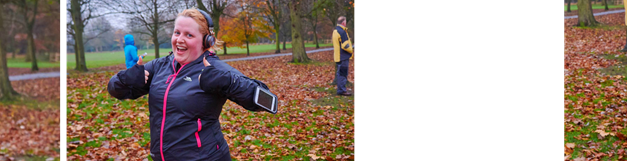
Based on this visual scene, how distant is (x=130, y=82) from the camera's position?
2688mm

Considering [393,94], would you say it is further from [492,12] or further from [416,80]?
[492,12]

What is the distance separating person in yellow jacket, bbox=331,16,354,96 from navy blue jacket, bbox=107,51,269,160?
2.63 meters

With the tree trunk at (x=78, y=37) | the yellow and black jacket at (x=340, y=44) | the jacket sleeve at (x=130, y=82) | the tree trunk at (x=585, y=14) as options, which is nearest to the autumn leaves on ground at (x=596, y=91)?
the tree trunk at (x=585, y=14)

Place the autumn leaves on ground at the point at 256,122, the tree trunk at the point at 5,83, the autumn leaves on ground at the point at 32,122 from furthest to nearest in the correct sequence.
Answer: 1. the autumn leaves on ground at the point at 256,122
2. the tree trunk at the point at 5,83
3. the autumn leaves on ground at the point at 32,122

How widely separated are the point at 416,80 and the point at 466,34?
634 mm

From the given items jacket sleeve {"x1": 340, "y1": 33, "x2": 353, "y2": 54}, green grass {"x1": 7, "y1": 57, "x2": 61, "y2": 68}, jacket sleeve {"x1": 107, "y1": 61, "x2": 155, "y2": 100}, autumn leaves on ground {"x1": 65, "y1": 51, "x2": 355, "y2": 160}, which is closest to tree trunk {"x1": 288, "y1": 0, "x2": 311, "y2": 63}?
autumn leaves on ground {"x1": 65, "y1": 51, "x2": 355, "y2": 160}

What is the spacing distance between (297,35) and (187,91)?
2.55 meters

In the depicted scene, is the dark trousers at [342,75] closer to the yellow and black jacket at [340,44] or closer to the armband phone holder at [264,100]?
the yellow and black jacket at [340,44]

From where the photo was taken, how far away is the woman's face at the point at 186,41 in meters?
2.74

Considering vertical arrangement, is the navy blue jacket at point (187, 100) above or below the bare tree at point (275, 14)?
below

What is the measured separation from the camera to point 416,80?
3.97 metres

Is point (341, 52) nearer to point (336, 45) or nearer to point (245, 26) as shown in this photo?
point (336, 45)

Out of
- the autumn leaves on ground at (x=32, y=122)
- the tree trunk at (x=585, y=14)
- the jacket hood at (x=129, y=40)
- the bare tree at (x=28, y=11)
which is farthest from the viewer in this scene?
the tree trunk at (x=585, y=14)

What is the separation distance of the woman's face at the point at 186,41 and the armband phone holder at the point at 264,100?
1.83 ft
